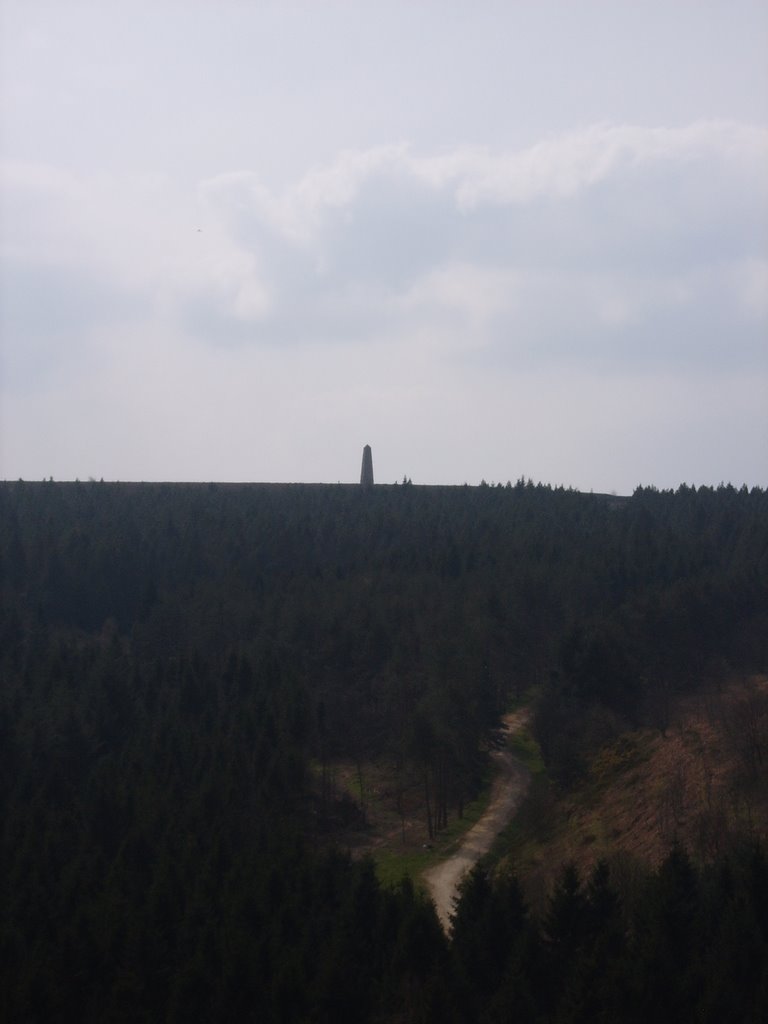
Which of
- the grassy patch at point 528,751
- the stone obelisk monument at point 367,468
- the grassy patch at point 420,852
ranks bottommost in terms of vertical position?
the grassy patch at point 420,852

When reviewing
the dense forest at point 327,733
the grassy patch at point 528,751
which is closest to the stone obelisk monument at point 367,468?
the dense forest at point 327,733

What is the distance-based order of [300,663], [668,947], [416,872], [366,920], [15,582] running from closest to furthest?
[668,947] < [366,920] < [416,872] < [300,663] < [15,582]

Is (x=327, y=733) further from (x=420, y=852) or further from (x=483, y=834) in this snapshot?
(x=483, y=834)

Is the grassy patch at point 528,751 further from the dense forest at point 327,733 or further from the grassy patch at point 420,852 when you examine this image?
the grassy patch at point 420,852

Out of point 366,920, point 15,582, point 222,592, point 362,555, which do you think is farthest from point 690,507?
point 366,920

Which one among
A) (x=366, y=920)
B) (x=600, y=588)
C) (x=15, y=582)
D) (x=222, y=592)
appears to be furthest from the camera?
(x=15, y=582)

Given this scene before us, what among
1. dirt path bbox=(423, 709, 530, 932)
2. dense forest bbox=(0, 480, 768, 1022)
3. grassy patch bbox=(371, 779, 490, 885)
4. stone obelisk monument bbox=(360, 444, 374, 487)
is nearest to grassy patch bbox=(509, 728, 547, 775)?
dirt path bbox=(423, 709, 530, 932)

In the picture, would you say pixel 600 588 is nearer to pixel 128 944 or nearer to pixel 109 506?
pixel 128 944
